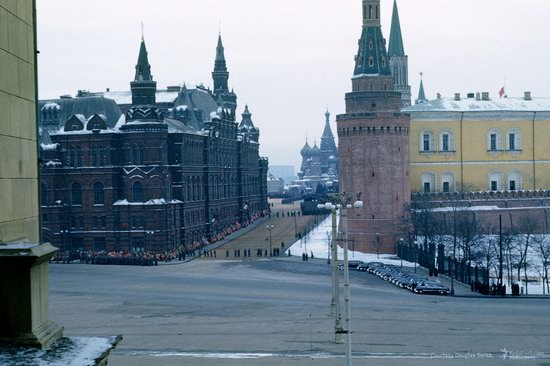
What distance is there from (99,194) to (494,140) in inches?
1841

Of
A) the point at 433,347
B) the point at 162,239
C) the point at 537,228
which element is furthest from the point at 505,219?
the point at 433,347

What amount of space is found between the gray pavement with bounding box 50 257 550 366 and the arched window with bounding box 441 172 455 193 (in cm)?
3479

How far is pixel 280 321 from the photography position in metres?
44.7

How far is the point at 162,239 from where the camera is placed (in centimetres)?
8675

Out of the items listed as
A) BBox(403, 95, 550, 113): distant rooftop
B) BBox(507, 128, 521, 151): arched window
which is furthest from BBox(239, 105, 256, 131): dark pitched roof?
BBox(507, 128, 521, 151): arched window

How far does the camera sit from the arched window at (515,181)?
10538 cm

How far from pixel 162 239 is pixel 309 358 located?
53800 millimetres

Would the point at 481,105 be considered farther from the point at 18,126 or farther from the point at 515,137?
the point at 18,126

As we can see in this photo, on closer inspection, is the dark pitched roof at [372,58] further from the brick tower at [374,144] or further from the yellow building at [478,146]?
the yellow building at [478,146]

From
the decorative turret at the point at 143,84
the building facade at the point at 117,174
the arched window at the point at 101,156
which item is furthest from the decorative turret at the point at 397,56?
the arched window at the point at 101,156

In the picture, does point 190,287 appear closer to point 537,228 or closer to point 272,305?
point 272,305

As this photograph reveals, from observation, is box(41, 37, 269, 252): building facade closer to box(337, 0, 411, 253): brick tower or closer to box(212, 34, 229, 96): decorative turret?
box(337, 0, 411, 253): brick tower

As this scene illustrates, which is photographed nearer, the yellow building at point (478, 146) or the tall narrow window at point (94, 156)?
the tall narrow window at point (94, 156)

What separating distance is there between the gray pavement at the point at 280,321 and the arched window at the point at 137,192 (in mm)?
16933
